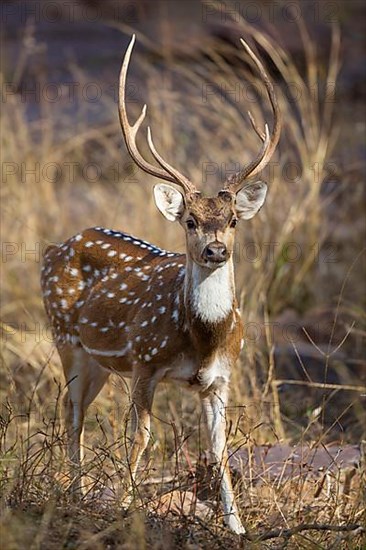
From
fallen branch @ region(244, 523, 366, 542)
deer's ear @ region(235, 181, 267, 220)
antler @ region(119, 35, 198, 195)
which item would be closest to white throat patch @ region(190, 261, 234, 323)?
deer's ear @ region(235, 181, 267, 220)

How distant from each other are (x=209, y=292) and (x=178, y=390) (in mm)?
2504

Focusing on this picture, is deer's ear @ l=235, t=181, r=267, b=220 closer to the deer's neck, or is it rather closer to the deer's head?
the deer's head

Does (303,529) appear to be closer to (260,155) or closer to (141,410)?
(141,410)

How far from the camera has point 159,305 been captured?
6.38 meters

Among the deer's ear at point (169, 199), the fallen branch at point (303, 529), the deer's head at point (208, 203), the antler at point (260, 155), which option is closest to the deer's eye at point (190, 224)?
the deer's head at point (208, 203)

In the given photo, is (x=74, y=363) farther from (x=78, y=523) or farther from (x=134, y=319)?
(x=78, y=523)

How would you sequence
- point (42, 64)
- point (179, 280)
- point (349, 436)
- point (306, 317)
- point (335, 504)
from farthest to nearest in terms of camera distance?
point (42, 64) < point (306, 317) < point (349, 436) < point (179, 280) < point (335, 504)

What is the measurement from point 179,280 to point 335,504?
136 cm

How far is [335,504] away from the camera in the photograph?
5832 mm

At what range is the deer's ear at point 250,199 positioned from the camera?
6031 millimetres

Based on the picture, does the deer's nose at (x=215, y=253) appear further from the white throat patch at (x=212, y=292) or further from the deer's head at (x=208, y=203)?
the white throat patch at (x=212, y=292)

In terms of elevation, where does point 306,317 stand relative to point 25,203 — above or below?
below

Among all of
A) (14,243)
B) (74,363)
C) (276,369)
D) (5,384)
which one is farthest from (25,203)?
(74,363)

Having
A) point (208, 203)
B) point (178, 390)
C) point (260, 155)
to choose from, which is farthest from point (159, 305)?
point (178, 390)
